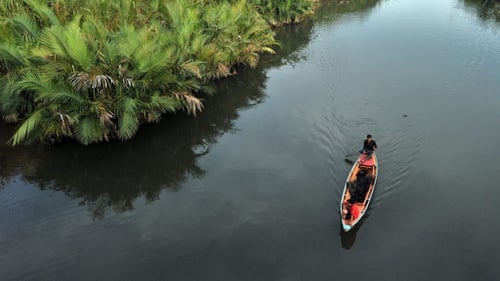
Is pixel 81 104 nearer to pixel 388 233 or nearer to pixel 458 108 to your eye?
pixel 388 233

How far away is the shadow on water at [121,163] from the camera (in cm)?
1335

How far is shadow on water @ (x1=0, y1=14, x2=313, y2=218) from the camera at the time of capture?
13.4m

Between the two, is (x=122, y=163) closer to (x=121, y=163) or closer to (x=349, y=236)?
(x=121, y=163)

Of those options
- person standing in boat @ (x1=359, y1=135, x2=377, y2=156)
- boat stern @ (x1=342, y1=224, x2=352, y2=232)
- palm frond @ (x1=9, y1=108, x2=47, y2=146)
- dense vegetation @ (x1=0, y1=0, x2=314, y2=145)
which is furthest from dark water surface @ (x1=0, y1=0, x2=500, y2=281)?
dense vegetation @ (x1=0, y1=0, x2=314, y2=145)

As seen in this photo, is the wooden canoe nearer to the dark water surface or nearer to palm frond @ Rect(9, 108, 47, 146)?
the dark water surface

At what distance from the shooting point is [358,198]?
1170 cm

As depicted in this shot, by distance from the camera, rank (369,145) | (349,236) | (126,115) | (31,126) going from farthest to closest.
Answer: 1. (126,115)
2. (369,145)
3. (31,126)
4. (349,236)

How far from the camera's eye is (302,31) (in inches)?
1576

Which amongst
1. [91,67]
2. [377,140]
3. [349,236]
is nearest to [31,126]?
[91,67]

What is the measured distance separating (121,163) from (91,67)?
382 centimetres

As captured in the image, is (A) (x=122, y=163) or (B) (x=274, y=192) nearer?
(B) (x=274, y=192)

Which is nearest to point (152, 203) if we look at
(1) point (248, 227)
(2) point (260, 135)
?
(1) point (248, 227)

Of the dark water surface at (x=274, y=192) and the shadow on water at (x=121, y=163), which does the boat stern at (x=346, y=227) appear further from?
the shadow on water at (x=121, y=163)

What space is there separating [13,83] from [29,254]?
7678mm
